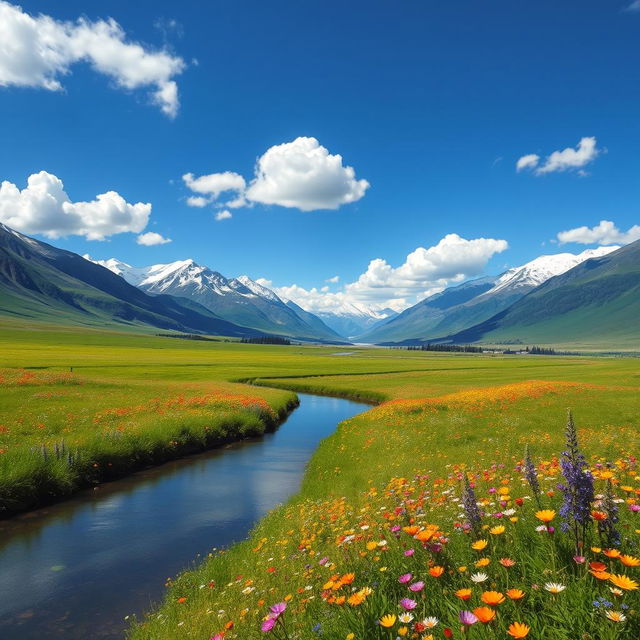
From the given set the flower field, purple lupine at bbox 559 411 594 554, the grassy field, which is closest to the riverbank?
the grassy field

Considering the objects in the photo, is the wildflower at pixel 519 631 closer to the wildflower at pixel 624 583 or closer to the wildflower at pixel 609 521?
the wildflower at pixel 624 583

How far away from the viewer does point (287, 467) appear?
28.3 metres

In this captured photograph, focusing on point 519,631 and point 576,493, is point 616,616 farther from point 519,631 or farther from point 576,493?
point 576,493

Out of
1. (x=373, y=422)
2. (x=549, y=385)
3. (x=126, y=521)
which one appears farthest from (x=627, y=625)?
(x=549, y=385)

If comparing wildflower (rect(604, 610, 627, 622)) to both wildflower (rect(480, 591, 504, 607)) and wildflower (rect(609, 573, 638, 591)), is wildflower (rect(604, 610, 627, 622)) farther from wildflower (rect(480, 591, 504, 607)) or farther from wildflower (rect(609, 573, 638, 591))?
wildflower (rect(480, 591, 504, 607))

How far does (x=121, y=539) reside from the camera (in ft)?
55.4

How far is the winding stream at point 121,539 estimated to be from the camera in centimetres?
1206

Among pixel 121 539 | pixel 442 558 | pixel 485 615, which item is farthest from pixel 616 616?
pixel 121 539

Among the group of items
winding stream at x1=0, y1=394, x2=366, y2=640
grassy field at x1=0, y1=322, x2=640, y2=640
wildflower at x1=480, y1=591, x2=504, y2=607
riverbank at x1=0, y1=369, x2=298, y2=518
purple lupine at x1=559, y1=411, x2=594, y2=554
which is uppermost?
purple lupine at x1=559, y1=411, x2=594, y2=554

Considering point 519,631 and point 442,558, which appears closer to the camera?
point 519,631

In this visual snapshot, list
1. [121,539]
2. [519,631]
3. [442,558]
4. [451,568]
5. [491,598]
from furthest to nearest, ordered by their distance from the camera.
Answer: [121,539] → [442,558] → [451,568] → [491,598] → [519,631]

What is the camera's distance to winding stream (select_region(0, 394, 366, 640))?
12.1 metres

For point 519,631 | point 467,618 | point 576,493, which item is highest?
point 576,493

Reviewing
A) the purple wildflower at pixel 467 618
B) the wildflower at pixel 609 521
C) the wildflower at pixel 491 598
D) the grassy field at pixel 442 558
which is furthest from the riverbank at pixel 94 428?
the wildflower at pixel 609 521
